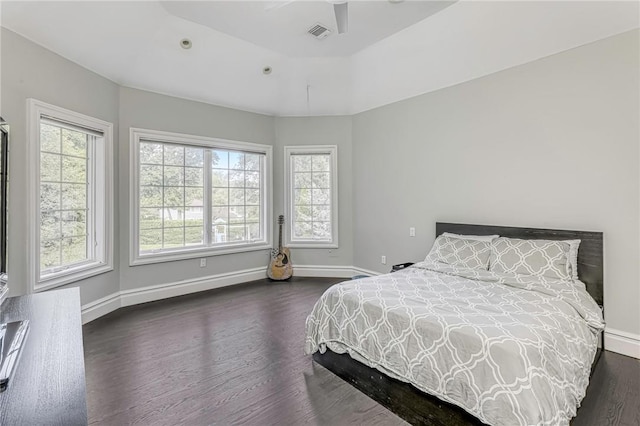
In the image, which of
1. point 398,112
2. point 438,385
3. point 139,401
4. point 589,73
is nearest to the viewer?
point 438,385

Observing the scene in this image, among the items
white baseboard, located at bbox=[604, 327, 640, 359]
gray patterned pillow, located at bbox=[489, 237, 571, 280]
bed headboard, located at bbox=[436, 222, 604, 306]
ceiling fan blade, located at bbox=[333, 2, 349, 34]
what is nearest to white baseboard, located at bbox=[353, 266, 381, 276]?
gray patterned pillow, located at bbox=[489, 237, 571, 280]

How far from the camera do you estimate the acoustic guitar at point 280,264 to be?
5.04m

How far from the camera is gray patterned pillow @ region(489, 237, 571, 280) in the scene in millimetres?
2662

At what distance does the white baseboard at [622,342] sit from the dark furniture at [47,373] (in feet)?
12.3

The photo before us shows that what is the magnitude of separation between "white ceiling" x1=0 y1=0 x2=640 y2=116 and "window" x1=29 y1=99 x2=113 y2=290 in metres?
0.73

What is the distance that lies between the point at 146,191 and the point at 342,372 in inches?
135

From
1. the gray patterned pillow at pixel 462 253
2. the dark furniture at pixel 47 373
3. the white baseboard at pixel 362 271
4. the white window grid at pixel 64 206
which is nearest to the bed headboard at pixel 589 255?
the gray patterned pillow at pixel 462 253

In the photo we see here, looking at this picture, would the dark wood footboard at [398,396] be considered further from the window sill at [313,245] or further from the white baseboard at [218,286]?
the window sill at [313,245]

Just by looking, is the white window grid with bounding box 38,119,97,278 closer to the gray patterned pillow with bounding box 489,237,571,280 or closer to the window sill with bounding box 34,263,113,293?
the window sill with bounding box 34,263,113,293

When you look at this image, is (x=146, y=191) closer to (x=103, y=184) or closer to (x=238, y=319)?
(x=103, y=184)

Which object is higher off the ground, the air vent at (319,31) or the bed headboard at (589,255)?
the air vent at (319,31)

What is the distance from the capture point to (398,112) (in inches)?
175

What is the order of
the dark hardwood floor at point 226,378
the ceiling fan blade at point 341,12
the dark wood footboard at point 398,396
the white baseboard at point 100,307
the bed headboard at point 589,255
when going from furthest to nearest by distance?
the white baseboard at point 100,307 → the bed headboard at point 589,255 → the ceiling fan blade at point 341,12 → the dark hardwood floor at point 226,378 → the dark wood footboard at point 398,396

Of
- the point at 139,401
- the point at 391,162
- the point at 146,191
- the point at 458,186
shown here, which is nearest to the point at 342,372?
the point at 139,401
